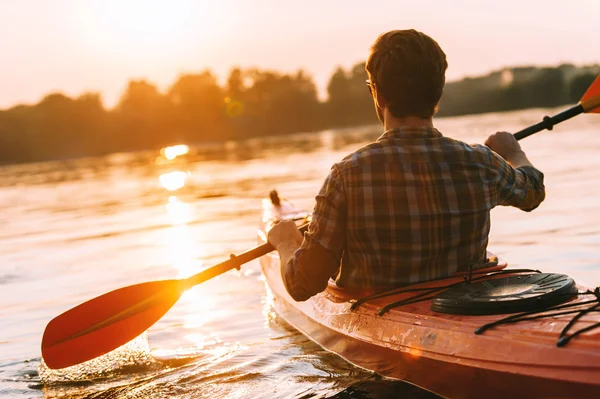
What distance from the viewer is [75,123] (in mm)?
84250

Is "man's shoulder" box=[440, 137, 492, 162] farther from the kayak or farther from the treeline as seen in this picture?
the treeline

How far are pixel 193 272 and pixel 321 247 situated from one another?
4902 millimetres

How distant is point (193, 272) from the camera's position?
810cm

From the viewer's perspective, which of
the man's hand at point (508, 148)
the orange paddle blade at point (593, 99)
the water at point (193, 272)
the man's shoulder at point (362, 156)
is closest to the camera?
the man's shoulder at point (362, 156)

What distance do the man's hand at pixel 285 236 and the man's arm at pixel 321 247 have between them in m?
0.22

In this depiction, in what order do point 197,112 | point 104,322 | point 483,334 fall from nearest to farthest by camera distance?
point 483,334 < point 104,322 < point 197,112

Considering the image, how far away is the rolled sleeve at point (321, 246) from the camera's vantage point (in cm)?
333

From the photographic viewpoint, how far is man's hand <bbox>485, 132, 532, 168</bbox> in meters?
3.82

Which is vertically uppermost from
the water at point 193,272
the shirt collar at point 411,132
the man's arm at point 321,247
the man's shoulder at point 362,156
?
the shirt collar at point 411,132

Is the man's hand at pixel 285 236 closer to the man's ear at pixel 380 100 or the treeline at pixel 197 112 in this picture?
the man's ear at pixel 380 100

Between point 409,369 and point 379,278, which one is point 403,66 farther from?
point 409,369

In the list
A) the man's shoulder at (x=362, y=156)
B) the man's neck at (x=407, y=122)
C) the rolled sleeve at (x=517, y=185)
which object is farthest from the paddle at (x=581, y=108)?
the man's shoulder at (x=362, y=156)

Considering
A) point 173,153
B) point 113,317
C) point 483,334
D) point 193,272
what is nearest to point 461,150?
point 483,334

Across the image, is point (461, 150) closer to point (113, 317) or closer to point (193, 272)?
point (113, 317)
